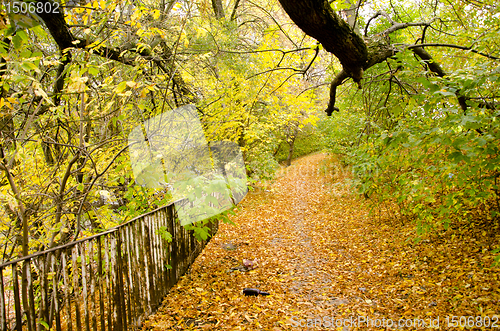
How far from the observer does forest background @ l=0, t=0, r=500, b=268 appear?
8.84ft

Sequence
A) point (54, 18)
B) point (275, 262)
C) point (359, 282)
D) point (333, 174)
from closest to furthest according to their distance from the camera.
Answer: point (54, 18), point (359, 282), point (275, 262), point (333, 174)

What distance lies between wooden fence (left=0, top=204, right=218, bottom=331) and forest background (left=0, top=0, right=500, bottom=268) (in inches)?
17.1

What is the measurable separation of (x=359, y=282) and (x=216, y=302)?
211cm

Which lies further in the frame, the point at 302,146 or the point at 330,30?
the point at 302,146

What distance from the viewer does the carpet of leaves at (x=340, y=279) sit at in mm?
3205

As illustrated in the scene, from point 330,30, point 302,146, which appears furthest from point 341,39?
point 302,146

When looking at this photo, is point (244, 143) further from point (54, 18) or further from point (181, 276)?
point (54, 18)

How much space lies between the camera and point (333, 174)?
1533cm

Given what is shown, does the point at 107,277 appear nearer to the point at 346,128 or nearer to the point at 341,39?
the point at 341,39

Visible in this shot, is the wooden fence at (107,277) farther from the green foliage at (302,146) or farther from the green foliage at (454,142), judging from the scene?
the green foliage at (302,146)

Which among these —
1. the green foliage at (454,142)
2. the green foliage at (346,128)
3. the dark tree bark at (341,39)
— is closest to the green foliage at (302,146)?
the green foliage at (346,128)

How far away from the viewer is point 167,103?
3877 millimetres

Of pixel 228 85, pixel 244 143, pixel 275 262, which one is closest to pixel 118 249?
pixel 275 262

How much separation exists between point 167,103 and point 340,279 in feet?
12.2
